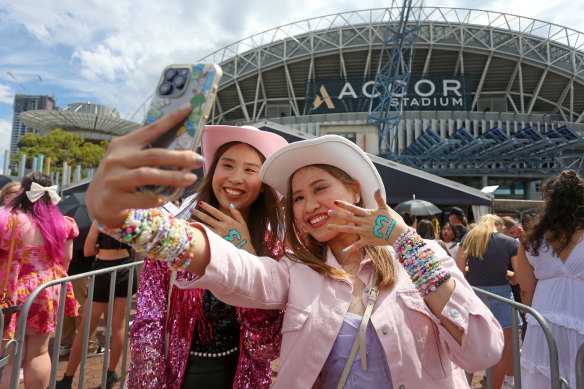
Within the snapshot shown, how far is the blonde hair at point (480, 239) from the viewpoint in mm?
4629

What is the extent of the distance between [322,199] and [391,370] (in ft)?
2.50

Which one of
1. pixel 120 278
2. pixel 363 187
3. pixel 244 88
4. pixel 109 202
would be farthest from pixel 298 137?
pixel 244 88

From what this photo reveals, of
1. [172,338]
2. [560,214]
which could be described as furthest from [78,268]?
[560,214]

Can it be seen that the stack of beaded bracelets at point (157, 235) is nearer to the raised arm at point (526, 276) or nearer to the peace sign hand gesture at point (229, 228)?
the peace sign hand gesture at point (229, 228)

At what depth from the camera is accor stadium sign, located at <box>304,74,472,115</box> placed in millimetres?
31516

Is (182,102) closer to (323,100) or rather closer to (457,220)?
(457,220)

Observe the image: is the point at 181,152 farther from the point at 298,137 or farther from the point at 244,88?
the point at 244,88

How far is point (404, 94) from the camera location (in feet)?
104

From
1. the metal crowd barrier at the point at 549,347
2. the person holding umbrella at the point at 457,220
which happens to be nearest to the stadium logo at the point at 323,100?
the person holding umbrella at the point at 457,220

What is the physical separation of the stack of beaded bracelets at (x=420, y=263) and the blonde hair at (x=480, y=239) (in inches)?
150

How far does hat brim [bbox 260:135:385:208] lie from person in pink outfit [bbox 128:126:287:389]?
0.29 metres

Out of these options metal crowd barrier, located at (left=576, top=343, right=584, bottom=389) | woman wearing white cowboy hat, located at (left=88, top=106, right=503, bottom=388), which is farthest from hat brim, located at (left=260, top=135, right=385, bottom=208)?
metal crowd barrier, located at (left=576, top=343, right=584, bottom=389)

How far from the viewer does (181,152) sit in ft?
2.77

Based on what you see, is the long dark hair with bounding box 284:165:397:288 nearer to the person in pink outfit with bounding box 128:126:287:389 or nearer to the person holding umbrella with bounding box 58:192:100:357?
the person in pink outfit with bounding box 128:126:287:389
